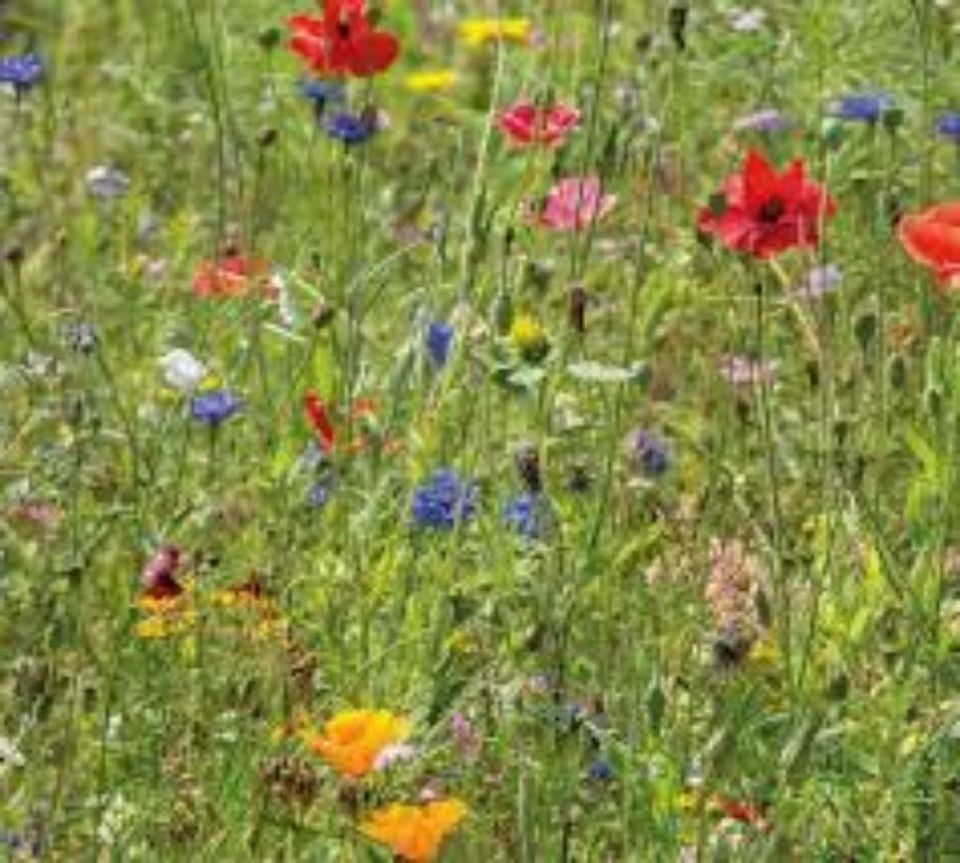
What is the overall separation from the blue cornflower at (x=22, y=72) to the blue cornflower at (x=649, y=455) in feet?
2.73

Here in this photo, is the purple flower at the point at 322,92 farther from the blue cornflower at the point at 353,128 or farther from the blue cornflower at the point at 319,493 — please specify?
the blue cornflower at the point at 319,493

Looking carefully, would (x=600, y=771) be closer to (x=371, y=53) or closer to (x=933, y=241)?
(x=933, y=241)

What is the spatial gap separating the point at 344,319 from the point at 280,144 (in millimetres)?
663

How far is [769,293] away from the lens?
3.56 metres

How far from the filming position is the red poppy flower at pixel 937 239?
2350mm

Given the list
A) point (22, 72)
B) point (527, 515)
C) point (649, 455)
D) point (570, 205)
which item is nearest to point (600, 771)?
point (527, 515)

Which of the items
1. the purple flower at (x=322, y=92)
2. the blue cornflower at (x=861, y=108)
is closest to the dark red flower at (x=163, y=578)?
the purple flower at (x=322, y=92)

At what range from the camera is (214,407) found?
2785 millimetres

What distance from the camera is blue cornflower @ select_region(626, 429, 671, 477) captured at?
299 centimetres

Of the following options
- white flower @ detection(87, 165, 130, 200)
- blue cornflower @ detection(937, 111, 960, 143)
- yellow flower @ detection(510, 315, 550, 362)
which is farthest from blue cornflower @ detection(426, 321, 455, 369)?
white flower @ detection(87, 165, 130, 200)

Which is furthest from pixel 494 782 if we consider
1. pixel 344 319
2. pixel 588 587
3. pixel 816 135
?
pixel 816 135

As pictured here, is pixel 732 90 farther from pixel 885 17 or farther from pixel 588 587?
pixel 588 587

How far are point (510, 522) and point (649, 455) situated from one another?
1.31 ft

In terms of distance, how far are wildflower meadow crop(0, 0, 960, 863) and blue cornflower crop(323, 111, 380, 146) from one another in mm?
59
